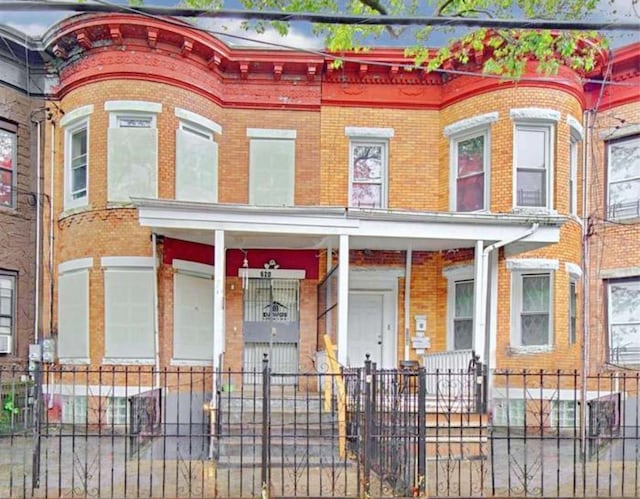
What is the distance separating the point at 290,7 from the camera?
948 cm

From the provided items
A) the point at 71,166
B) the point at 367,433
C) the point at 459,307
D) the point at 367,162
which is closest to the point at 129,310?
the point at 71,166

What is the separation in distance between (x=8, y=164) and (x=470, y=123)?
975 cm

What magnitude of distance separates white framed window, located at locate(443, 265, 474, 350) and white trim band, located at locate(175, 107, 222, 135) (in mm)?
5722

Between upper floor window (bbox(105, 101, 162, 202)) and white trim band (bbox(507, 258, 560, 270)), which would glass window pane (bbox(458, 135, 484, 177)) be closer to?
white trim band (bbox(507, 258, 560, 270))

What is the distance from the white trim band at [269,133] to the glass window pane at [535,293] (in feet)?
19.0

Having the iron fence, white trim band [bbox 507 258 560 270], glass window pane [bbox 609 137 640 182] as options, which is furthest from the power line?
glass window pane [bbox 609 137 640 182]

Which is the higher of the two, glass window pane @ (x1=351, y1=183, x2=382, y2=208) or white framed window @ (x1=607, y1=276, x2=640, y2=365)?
glass window pane @ (x1=351, y1=183, x2=382, y2=208)

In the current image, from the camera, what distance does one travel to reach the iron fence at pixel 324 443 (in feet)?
23.0

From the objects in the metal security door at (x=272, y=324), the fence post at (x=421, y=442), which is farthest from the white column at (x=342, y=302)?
the metal security door at (x=272, y=324)

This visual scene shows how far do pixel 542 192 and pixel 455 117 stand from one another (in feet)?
7.95

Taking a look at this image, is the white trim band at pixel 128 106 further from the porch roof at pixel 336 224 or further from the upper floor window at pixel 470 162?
the upper floor window at pixel 470 162

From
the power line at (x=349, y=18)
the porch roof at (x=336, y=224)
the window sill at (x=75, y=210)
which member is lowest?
the porch roof at (x=336, y=224)

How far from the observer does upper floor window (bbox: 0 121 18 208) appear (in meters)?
12.7

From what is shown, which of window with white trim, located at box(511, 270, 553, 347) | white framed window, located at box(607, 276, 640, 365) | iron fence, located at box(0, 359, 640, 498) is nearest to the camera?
iron fence, located at box(0, 359, 640, 498)
